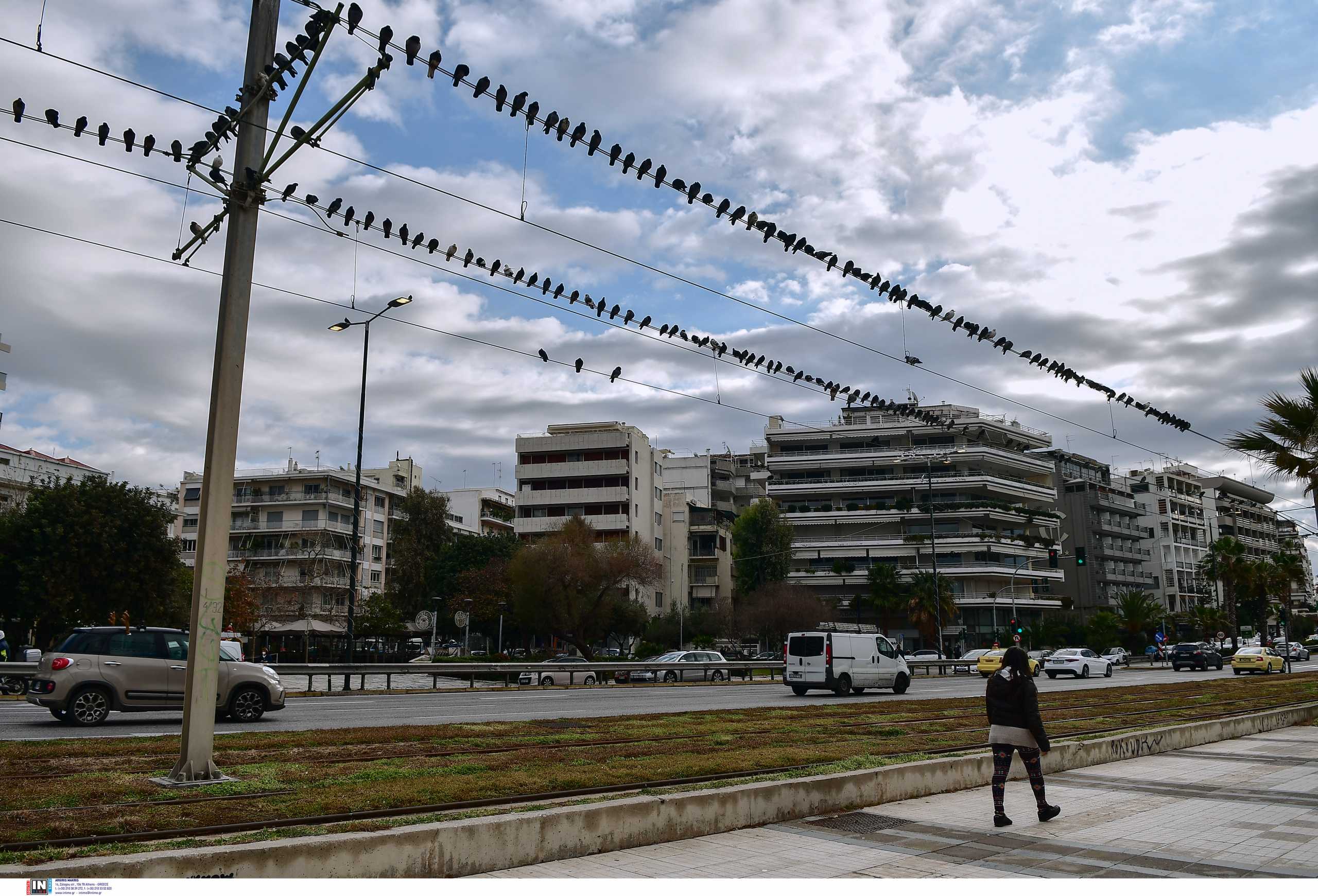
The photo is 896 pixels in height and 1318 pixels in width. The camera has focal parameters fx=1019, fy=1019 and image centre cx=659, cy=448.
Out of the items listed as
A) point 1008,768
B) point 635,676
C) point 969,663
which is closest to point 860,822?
point 1008,768

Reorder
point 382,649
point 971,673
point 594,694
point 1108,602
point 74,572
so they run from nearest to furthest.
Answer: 1. point 594,694
2. point 74,572
3. point 971,673
4. point 382,649
5. point 1108,602

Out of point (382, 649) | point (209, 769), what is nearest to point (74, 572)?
point (382, 649)

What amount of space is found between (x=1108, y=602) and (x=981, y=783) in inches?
3753

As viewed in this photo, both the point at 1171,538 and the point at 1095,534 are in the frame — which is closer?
the point at 1095,534

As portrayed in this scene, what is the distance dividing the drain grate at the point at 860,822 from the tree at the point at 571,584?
155ft

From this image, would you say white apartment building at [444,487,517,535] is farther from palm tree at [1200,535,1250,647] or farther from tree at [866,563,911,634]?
palm tree at [1200,535,1250,647]

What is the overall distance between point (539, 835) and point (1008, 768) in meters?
4.39

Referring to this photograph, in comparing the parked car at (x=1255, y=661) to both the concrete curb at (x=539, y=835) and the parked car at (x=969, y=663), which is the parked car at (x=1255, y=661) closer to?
the parked car at (x=969, y=663)

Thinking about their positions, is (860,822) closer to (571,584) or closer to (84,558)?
(84,558)

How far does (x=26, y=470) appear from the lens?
7444 centimetres

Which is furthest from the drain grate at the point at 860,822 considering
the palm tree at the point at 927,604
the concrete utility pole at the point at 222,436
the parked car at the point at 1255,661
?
the palm tree at the point at 927,604

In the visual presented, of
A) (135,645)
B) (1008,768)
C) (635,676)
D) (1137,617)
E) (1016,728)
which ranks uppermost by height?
(1137,617)

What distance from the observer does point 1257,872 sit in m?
6.91

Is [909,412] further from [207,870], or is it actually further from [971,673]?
[971,673]
